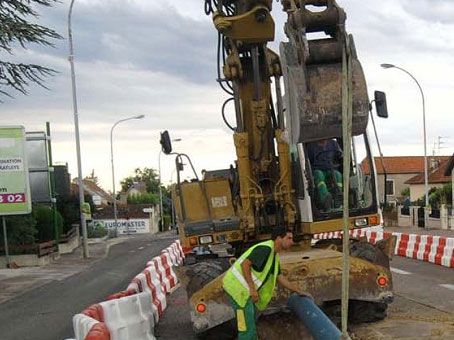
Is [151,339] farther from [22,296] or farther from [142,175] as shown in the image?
[142,175]

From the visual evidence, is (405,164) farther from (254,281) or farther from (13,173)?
(254,281)

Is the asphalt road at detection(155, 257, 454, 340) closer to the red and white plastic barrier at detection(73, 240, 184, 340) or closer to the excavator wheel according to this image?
the excavator wheel

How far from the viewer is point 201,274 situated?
856 centimetres

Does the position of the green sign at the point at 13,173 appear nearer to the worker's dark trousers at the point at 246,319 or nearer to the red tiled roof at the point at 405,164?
the worker's dark trousers at the point at 246,319

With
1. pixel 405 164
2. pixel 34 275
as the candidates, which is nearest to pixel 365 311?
pixel 34 275

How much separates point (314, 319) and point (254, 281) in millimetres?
725

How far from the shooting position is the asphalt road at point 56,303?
1075 centimetres

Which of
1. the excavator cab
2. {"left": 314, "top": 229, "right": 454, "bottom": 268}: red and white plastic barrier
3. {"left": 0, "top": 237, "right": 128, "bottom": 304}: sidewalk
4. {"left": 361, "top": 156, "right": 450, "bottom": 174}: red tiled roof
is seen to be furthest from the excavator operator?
{"left": 361, "top": 156, "right": 450, "bottom": 174}: red tiled roof

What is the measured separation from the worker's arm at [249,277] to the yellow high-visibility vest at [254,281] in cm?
4

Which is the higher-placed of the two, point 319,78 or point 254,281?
point 319,78

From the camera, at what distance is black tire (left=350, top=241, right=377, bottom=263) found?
8.64m

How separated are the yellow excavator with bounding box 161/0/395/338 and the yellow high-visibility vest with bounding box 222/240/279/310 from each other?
1294mm

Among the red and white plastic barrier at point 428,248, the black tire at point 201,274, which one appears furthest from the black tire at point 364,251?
the red and white plastic barrier at point 428,248

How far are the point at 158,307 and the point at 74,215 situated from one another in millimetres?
32287
